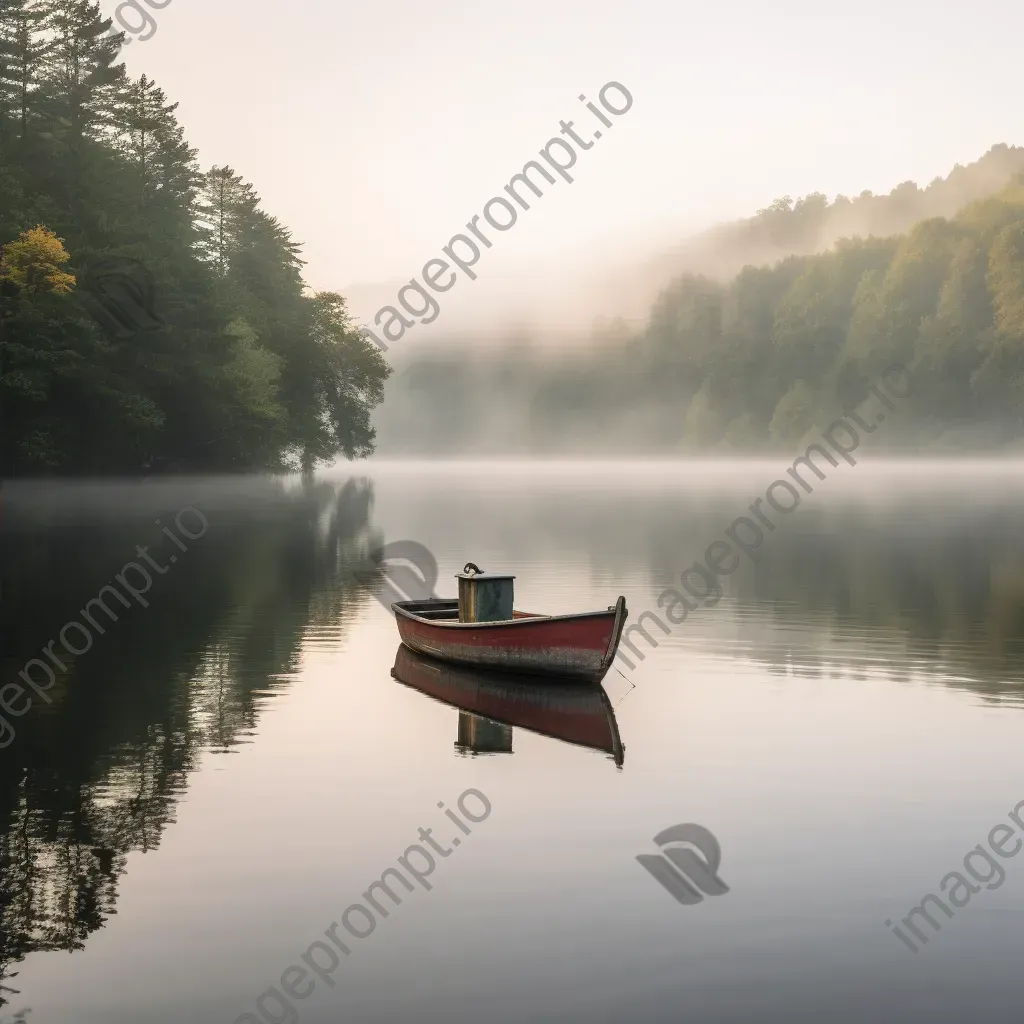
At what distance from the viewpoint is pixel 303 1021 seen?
10.4 metres

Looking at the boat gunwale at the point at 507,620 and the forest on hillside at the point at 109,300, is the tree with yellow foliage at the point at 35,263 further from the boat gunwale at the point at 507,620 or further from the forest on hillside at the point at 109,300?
the boat gunwale at the point at 507,620

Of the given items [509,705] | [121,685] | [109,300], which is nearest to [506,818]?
[509,705]

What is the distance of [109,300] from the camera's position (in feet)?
300

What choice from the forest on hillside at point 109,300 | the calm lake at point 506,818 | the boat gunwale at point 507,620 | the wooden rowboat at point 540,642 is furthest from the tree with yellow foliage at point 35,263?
the wooden rowboat at point 540,642

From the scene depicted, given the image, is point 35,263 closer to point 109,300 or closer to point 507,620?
point 109,300

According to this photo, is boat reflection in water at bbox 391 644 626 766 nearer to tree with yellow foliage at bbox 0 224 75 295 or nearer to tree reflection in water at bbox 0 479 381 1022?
tree reflection in water at bbox 0 479 381 1022

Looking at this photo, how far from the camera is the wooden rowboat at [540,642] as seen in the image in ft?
79.5

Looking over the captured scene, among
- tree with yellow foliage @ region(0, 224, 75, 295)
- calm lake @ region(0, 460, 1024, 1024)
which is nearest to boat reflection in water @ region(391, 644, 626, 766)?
calm lake @ region(0, 460, 1024, 1024)

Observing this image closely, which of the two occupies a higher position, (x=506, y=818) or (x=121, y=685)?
(x=506, y=818)

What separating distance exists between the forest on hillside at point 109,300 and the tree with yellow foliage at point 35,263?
84mm

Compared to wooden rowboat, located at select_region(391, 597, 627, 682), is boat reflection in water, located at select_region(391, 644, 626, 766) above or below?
below

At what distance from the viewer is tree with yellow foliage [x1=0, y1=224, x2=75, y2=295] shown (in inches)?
3132

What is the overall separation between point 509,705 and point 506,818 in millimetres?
7574

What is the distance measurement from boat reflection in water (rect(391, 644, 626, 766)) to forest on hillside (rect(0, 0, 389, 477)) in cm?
6100
